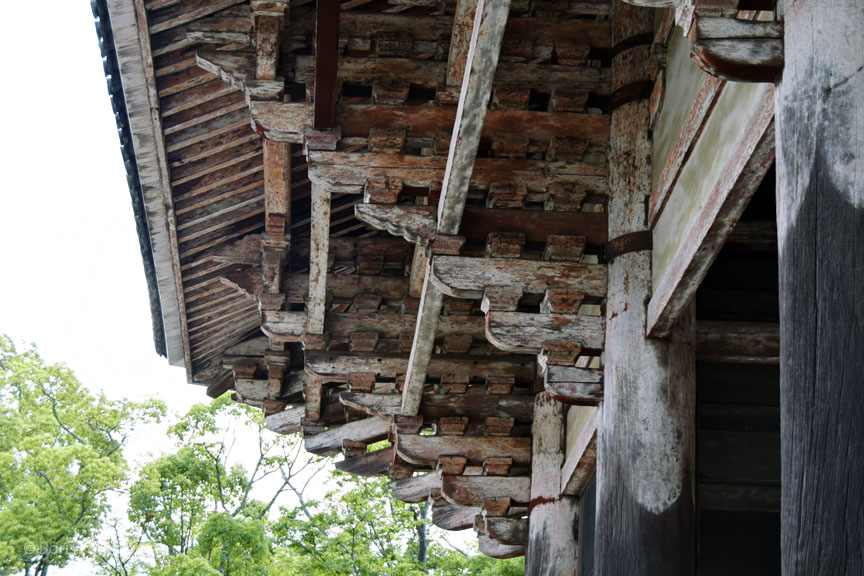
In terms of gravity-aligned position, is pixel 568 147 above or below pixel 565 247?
above

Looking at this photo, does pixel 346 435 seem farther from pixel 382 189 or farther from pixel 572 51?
pixel 572 51

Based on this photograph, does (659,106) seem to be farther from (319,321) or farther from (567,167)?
(319,321)

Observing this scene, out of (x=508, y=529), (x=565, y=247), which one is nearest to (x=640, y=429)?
(x=565, y=247)

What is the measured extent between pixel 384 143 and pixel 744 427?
2.60m

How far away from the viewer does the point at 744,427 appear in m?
6.59

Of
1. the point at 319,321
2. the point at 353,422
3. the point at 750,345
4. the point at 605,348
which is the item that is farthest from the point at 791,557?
the point at 353,422

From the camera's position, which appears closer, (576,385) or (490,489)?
(576,385)

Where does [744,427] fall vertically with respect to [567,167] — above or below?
below

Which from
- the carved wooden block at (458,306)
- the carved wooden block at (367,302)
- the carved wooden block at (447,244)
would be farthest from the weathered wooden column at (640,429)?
the carved wooden block at (367,302)

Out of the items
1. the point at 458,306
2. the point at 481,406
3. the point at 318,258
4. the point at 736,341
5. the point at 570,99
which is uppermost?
the point at 570,99

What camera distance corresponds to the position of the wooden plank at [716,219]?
12.2 ft

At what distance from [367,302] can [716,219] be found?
4410mm

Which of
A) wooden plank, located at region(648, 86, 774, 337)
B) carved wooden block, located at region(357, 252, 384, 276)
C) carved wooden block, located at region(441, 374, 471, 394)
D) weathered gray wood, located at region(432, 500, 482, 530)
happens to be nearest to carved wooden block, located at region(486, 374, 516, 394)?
carved wooden block, located at region(441, 374, 471, 394)

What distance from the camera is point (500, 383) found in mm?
8234
